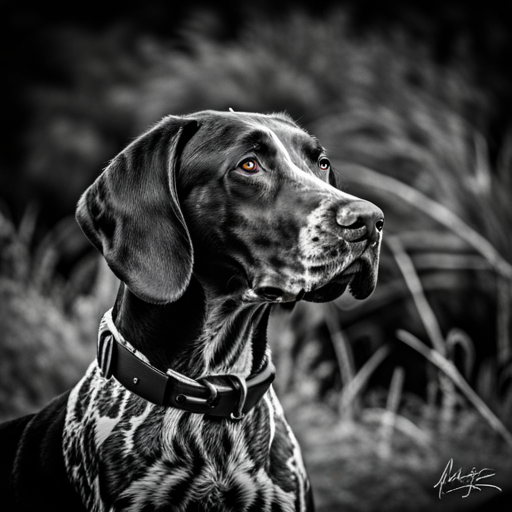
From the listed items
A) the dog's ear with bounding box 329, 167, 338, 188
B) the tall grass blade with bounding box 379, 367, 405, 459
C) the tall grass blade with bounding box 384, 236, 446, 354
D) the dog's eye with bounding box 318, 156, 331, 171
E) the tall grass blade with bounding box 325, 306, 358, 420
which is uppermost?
the dog's eye with bounding box 318, 156, 331, 171

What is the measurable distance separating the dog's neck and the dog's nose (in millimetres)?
431

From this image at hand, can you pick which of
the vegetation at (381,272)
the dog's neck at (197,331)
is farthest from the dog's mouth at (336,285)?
the vegetation at (381,272)

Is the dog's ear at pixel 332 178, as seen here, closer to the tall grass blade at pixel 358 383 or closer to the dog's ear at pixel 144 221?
the dog's ear at pixel 144 221

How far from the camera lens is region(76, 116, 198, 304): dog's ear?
1899mm

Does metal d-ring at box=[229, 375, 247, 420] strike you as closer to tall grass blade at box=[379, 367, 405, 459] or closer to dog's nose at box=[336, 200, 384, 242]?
dog's nose at box=[336, 200, 384, 242]

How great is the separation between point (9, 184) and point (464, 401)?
3.72m

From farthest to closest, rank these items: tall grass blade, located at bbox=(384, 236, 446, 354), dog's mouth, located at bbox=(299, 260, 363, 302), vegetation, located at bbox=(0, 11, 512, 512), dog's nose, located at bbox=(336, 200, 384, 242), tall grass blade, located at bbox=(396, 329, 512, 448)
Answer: tall grass blade, located at bbox=(384, 236, 446, 354)
vegetation, located at bbox=(0, 11, 512, 512)
tall grass blade, located at bbox=(396, 329, 512, 448)
dog's mouth, located at bbox=(299, 260, 363, 302)
dog's nose, located at bbox=(336, 200, 384, 242)

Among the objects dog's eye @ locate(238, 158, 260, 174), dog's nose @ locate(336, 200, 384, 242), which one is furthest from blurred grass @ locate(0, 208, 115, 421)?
dog's nose @ locate(336, 200, 384, 242)

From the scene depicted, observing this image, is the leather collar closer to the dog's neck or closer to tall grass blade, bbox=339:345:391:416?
the dog's neck

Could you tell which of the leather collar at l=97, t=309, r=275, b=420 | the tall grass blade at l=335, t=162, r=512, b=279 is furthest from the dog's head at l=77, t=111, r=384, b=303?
the tall grass blade at l=335, t=162, r=512, b=279

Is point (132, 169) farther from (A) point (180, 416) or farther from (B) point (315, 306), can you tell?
(B) point (315, 306)

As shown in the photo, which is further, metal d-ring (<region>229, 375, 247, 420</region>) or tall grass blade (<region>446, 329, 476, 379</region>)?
tall grass blade (<region>446, 329, 476, 379</region>)

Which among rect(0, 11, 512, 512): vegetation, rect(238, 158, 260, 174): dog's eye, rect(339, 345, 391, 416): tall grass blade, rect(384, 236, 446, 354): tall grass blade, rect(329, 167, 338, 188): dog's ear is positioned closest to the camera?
rect(238, 158, 260, 174): dog's eye

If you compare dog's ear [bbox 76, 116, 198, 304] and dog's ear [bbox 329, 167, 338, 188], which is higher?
dog's ear [bbox 76, 116, 198, 304]
